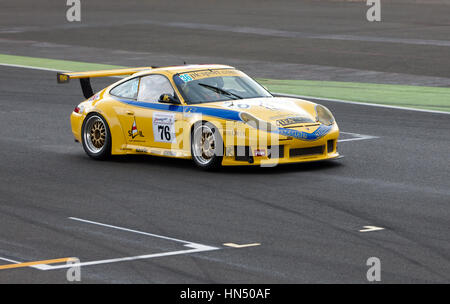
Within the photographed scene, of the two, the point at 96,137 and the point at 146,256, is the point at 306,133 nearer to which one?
the point at 96,137

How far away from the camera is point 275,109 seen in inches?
542

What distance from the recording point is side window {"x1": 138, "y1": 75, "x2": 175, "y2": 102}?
14.4 meters

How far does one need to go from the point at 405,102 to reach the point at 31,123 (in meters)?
7.53

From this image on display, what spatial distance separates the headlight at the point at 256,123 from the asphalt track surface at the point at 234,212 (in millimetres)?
592

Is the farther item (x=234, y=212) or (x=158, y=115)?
(x=158, y=115)

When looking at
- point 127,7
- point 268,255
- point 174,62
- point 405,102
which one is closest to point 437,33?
point 174,62

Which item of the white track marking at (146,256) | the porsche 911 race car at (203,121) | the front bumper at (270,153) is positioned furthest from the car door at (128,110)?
the white track marking at (146,256)

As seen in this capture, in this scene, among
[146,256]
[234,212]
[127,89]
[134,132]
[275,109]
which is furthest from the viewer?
[127,89]

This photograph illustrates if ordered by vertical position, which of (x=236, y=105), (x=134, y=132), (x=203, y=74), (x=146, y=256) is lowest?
(x=146, y=256)

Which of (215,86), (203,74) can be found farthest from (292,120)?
(203,74)

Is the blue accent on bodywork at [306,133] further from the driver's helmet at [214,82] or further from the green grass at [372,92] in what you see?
the green grass at [372,92]

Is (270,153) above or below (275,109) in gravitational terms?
below

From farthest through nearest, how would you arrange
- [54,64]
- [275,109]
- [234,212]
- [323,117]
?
[54,64]
[323,117]
[275,109]
[234,212]

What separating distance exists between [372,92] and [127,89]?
30.6 ft
